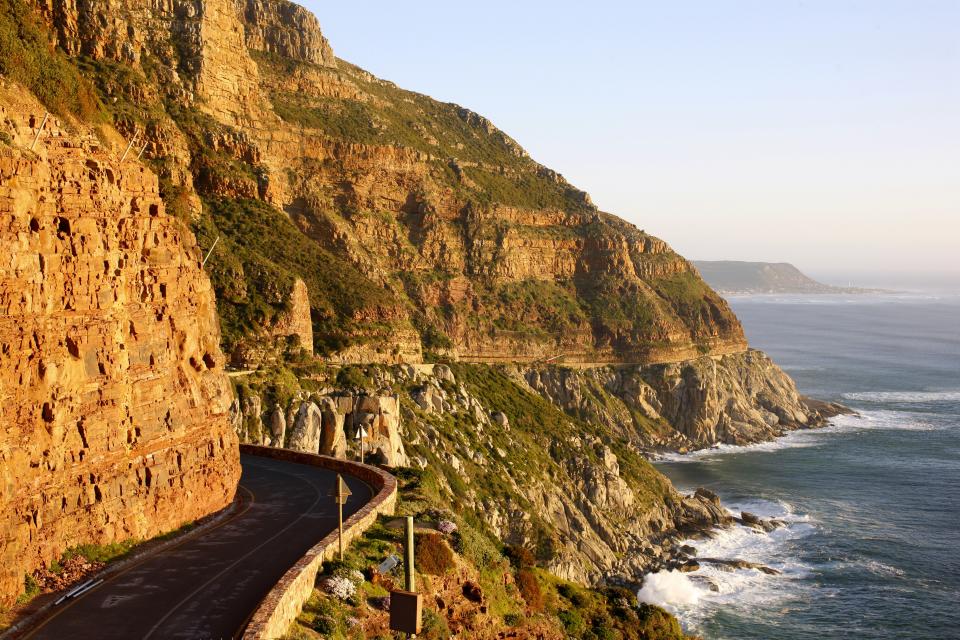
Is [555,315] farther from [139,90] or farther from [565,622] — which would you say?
[565,622]

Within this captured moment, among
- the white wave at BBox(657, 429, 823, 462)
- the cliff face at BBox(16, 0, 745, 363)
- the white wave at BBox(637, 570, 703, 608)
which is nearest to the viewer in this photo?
the white wave at BBox(637, 570, 703, 608)

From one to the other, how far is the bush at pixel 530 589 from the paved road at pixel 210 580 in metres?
6.67

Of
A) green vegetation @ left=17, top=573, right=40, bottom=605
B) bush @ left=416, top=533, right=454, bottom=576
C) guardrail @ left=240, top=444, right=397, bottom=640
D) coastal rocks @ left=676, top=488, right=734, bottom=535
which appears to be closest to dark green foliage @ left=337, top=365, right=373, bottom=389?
guardrail @ left=240, top=444, right=397, bottom=640

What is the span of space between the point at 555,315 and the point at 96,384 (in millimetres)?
92444

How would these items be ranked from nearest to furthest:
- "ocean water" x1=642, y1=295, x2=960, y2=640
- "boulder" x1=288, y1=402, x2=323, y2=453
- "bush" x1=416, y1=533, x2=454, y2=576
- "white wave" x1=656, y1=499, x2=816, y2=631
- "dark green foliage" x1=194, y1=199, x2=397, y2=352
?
"bush" x1=416, y1=533, x2=454, y2=576 → "boulder" x1=288, y1=402, x2=323, y2=453 → "ocean water" x1=642, y1=295, x2=960, y2=640 → "white wave" x1=656, y1=499, x2=816, y2=631 → "dark green foliage" x1=194, y1=199, x2=397, y2=352

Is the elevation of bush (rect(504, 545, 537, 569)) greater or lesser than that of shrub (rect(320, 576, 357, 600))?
lesser

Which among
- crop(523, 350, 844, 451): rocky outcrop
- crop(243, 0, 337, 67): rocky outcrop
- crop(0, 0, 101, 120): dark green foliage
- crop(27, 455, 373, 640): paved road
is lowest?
crop(523, 350, 844, 451): rocky outcrop

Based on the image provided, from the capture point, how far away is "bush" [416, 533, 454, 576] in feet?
95.7

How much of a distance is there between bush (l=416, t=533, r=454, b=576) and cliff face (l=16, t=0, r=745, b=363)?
30.5m

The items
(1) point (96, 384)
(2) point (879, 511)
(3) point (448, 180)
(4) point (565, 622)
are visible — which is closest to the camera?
(1) point (96, 384)

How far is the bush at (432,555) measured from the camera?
29.2m

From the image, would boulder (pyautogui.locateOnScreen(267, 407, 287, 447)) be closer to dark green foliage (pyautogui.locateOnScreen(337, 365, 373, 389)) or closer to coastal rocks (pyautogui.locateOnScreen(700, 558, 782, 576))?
dark green foliage (pyautogui.locateOnScreen(337, 365, 373, 389))

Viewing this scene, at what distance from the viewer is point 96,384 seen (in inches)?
953

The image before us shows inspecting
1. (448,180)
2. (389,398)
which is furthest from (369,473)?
(448,180)
